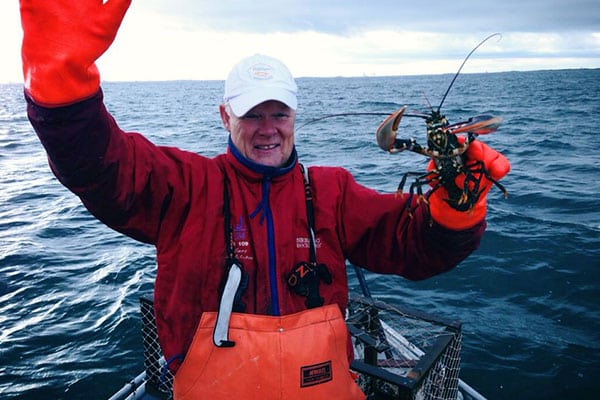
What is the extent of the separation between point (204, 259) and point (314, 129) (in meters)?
28.2

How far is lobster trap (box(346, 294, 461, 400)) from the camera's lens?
2.69m

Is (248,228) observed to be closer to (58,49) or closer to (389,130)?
(389,130)

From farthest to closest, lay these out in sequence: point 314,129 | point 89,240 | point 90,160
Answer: point 314,129 → point 89,240 → point 90,160

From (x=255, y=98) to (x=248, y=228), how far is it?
0.74m

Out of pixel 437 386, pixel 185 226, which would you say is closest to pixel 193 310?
pixel 185 226

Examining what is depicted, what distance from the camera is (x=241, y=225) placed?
96.2 inches

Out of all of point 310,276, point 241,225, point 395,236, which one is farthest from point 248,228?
point 395,236

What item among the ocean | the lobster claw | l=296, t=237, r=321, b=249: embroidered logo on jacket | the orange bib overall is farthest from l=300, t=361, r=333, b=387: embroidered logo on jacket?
the ocean

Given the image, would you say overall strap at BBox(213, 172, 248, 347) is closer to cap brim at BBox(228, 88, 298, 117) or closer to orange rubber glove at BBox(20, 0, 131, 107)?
cap brim at BBox(228, 88, 298, 117)

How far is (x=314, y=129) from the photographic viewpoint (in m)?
30.0

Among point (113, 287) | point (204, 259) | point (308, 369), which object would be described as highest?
point (204, 259)

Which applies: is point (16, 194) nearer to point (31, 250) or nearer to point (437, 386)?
point (31, 250)

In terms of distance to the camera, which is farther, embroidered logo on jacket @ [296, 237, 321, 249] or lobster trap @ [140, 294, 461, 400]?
lobster trap @ [140, 294, 461, 400]

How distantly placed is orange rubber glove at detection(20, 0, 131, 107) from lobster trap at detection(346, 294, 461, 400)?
2206mm
